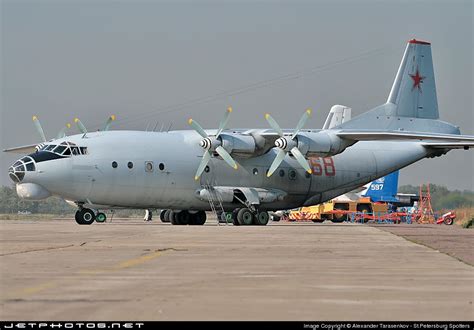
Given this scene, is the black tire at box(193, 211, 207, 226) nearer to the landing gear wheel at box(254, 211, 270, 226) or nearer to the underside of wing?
the landing gear wheel at box(254, 211, 270, 226)

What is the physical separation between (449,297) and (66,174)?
108ft

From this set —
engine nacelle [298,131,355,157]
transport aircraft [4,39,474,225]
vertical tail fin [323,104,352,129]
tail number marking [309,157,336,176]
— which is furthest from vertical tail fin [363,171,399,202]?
engine nacelle [298,131,355,157]

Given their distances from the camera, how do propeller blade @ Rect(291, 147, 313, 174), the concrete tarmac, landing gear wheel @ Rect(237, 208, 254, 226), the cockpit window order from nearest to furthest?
1. the concrete tarmac
2. the cockpit window
3. propeller blade @ Rect(291, 147, 313, 174)
4. landing gear wheel @ Rect(237, 208, 254, 226)

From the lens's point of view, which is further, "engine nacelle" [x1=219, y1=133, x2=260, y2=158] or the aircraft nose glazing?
"engine nacelle" [x1=219, y1=133, x2=260, y2=158]

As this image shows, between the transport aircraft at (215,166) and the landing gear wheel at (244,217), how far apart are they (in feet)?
0.17

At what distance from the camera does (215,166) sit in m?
46.9

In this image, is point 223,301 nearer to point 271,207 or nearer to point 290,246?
point 290,246

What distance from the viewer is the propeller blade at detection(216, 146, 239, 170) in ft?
146

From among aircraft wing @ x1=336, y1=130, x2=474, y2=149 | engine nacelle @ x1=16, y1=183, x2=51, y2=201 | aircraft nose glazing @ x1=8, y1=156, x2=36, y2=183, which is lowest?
engine nacelle @ x1=16, y1=183, x2=51, y2=201

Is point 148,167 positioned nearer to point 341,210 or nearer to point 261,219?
point 261,219

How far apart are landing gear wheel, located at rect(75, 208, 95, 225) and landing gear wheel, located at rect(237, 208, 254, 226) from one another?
Result: 25.1 ft

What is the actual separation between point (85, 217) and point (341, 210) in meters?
31.8

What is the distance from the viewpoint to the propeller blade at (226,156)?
44.6 metres

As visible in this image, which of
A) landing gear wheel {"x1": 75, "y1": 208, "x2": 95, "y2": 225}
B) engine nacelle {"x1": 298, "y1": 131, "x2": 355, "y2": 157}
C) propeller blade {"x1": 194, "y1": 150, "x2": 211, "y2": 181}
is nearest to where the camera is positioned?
landing gear wheel {"x1": 75, "y1": 208, "x2": 95, "y2": 225}
